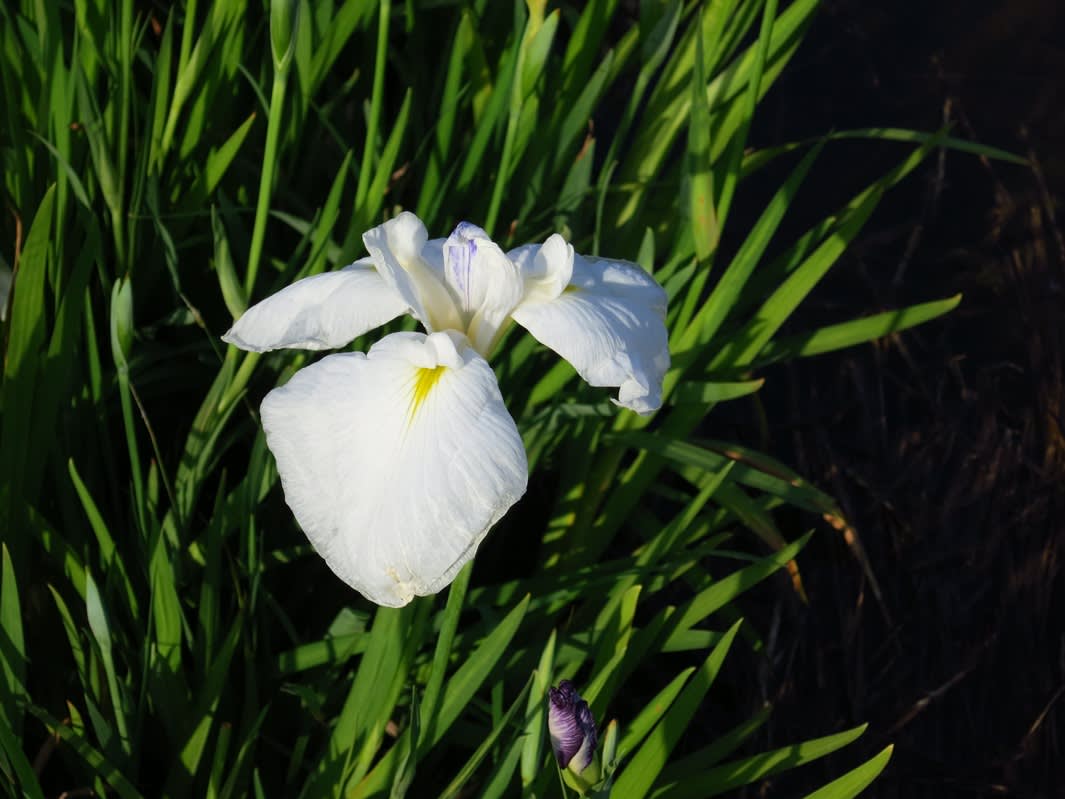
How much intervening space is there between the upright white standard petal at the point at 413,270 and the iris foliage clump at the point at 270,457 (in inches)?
10.7

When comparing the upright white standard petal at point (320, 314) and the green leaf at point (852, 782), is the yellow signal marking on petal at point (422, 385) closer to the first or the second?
the upright white standard petal at point (320, 314)

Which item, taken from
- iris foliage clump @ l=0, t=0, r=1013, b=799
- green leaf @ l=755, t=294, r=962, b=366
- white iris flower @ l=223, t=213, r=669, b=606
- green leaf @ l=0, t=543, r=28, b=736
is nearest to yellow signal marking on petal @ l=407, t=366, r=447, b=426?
white iris flower @ l=223, t=213, r=669, b=606

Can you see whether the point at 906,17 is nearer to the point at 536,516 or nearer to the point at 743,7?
the point at 743,7

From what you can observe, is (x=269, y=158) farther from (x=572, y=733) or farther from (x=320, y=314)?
(x=572, y=733)

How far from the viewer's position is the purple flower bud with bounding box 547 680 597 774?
0.91 metres

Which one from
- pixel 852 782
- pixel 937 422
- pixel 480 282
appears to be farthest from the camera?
pixel 937 422

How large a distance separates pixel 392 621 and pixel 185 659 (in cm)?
38

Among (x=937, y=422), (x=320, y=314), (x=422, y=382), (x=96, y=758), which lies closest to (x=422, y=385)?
(x=422, y=382)

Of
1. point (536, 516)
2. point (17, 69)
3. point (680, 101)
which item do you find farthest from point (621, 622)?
point (17, 69)

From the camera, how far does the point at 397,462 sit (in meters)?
0.91

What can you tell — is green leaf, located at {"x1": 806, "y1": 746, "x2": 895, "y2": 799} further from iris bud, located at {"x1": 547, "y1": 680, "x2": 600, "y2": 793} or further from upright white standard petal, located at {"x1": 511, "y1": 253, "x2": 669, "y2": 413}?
upright white standard petal, located at {"x1": 511, "y1": 253, "x2": 669, "y2": 413}

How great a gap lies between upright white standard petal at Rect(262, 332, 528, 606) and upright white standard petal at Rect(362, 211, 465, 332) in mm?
54

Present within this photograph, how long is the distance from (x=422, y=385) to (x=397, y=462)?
0.29 feet

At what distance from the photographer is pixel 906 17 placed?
8.47 ft
